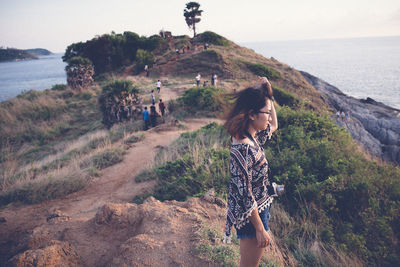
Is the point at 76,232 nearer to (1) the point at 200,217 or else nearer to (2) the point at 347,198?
(1) the point at 200,217

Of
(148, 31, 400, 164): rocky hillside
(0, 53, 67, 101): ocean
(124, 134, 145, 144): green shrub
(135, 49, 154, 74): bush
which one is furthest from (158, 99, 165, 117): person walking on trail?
(135, 49, 154, 74): bush

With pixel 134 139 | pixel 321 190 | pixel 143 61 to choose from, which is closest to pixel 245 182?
pixel 321 190

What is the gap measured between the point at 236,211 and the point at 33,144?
1551 cm

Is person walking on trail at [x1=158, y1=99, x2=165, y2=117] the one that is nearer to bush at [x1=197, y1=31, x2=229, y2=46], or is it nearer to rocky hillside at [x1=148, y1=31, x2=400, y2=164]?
rocky hillside at [x1=148, y1=31, x2=400, y2=164]

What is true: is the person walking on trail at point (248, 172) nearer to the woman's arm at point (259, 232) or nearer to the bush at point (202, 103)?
the woman's arm at point (259, 232)

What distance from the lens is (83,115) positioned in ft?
60.5

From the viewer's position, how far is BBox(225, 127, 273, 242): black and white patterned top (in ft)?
6.88

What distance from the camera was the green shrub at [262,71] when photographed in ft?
85.2

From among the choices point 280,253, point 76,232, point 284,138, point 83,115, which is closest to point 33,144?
point 83,115

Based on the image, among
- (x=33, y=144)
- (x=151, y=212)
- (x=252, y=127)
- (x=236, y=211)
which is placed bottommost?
(x=33, y=144)

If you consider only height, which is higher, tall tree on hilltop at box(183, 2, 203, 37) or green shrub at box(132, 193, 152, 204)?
tall tree on hilltop at box(183, 2, 203, 37)

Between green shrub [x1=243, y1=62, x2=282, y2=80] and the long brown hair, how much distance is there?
25.0 metres

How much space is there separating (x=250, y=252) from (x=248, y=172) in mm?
803

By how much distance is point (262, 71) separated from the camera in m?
26.9
